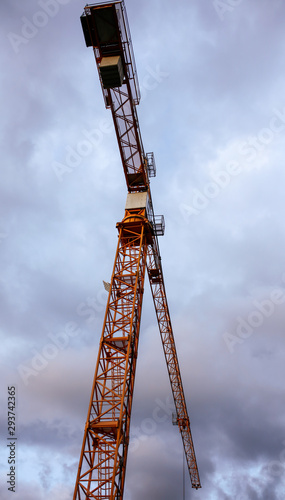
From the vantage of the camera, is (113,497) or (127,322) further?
(127,322)

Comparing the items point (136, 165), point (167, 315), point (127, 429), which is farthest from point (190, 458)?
point (136, 165)

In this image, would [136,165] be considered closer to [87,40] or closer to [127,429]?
[87,40]

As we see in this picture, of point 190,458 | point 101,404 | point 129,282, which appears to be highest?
point 129,282

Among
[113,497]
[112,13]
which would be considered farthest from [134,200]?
[113,497]

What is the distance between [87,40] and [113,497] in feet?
85.9

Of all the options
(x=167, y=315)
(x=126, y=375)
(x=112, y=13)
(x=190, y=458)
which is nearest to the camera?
(x=126, y=375)

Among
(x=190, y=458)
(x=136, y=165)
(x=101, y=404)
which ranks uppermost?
(x=136, y=165)

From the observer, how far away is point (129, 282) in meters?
28.4

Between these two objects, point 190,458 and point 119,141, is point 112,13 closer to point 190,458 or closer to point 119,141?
point 119,141

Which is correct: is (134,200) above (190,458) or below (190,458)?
above

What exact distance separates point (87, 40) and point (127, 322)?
18.1m

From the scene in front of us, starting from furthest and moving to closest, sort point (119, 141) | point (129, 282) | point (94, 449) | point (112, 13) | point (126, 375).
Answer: point (119, 141)
point (129, 282)
point (112, 13)
point (126, 375)
point (94, 449)

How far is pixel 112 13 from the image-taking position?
25.2m

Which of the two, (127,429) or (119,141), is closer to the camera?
(127,429)
